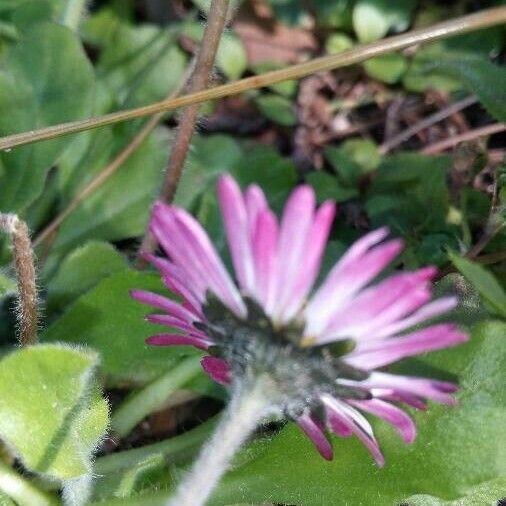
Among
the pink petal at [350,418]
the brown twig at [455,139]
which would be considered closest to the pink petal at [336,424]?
the pink petal at [350,418]

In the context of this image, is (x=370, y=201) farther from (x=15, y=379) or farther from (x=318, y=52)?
(x=15, y=379)

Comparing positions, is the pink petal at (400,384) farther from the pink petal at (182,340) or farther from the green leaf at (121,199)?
the green leaf at (121,199)

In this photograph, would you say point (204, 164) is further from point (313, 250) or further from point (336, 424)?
point (313, 250)

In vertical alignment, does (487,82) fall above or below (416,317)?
above

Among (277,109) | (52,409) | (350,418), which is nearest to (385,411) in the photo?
(350,418)

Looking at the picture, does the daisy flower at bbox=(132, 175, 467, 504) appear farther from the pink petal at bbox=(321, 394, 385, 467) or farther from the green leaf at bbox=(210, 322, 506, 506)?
the green leaf at bbox=(210, 322, 506, 506)

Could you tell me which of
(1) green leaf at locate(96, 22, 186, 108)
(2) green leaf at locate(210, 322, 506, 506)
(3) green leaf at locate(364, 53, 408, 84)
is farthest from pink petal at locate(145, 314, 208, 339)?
(3) green leaf at locate(364, 53, 408, 84)
